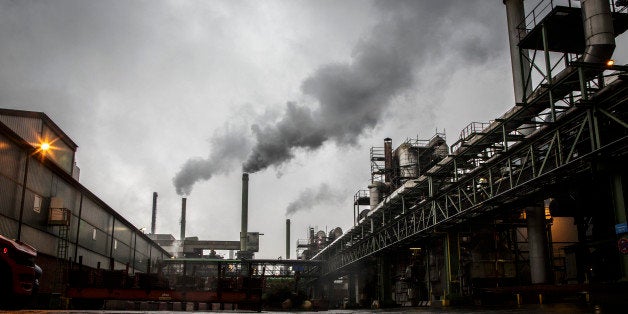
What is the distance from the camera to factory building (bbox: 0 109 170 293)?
72.0 ft

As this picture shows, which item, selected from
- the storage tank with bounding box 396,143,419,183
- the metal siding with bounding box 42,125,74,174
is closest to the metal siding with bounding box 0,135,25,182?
the metal siding with bounding box 42,125,74,174

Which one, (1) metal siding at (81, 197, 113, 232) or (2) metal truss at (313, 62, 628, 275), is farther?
(1) metal siding at (81, 197, 113, 232)

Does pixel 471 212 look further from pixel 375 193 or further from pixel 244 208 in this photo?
pixel 244 208

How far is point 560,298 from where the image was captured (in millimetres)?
25703

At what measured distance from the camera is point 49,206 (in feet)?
83.2

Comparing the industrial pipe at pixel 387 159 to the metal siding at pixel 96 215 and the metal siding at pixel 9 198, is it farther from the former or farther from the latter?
the metal siding at pixel 9 198

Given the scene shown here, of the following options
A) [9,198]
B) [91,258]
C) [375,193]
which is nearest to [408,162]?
[375,193]

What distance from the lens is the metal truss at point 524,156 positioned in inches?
585

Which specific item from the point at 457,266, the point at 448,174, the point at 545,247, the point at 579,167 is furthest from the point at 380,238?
the point at 579,167

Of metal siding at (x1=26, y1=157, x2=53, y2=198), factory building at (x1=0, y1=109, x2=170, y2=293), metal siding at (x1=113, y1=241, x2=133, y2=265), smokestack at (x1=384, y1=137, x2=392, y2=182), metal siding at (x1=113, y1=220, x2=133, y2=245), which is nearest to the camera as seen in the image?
factory building at (x1=0, y1=109, x2=170, y2=293)

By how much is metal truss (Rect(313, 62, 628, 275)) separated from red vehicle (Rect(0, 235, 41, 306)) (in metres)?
13.8

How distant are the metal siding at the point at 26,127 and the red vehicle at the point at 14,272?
2398cm

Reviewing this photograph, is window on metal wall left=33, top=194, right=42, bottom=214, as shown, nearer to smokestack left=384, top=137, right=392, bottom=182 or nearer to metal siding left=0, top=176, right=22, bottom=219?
metal siding left=0, top=176, right=22, bottom=219

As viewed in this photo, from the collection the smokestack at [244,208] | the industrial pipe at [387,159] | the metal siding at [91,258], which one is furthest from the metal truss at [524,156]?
the smokestack at [244,208]
